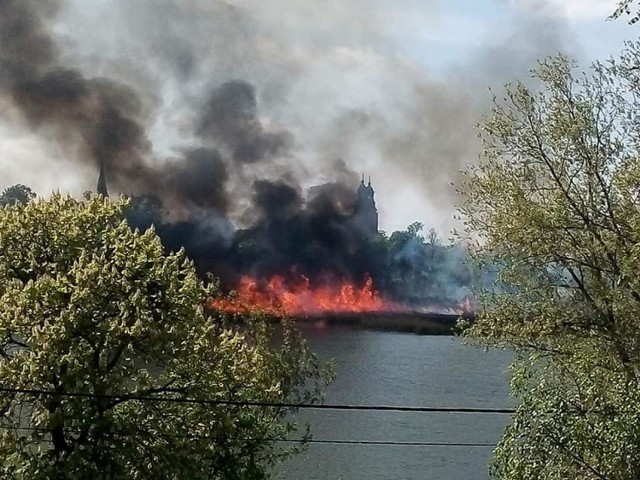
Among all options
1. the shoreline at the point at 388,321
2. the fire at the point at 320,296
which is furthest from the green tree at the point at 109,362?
the shoreline at the point at 388,321

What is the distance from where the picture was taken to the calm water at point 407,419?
35.7 m

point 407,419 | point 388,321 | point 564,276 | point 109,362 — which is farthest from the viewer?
point 388,321

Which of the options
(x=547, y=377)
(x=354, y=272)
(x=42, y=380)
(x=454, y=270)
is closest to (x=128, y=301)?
(x=42, y=380)

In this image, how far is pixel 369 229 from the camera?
132 meters

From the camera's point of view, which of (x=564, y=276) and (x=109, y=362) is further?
(x=109, y=362)

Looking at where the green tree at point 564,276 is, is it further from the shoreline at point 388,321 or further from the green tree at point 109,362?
the shoreline at point 388,321

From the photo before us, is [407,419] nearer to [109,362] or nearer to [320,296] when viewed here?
[109,362]

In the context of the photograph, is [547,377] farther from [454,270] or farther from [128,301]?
[454,270]

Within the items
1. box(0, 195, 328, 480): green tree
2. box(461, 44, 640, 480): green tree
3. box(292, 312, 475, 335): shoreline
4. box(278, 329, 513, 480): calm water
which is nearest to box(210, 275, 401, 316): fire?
box(292, 312, 475, 335): shoreline

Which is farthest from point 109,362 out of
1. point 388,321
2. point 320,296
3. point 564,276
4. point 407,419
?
point 388,321

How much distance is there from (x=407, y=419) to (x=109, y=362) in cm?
2960

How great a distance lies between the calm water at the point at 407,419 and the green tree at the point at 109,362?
732 cm

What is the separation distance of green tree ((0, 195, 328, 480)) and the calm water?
7.32m

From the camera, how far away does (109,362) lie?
58.8 feet
